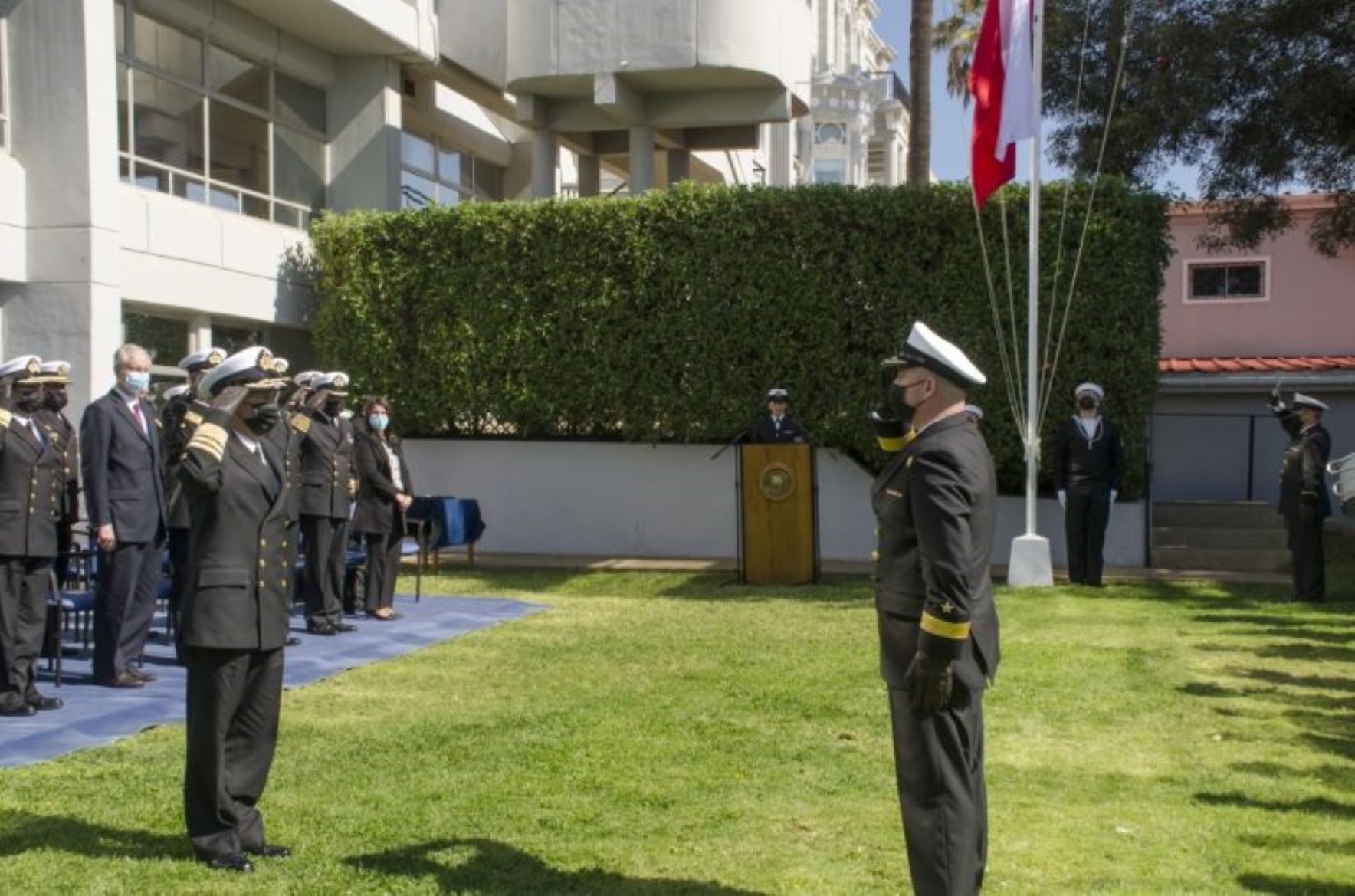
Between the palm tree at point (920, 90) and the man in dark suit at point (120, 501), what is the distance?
1449 centimetres

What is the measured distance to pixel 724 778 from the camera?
703 centimetres

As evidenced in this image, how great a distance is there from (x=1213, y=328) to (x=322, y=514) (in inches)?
809

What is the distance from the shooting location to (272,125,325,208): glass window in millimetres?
20312

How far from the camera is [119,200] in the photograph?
15883mm

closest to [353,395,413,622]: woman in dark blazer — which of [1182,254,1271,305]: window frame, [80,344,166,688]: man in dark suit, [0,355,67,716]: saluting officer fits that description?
[80,344,166,688]: man in dark suit

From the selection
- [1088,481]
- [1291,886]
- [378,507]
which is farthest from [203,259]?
[1291,886]

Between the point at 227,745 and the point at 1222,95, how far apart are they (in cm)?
1625

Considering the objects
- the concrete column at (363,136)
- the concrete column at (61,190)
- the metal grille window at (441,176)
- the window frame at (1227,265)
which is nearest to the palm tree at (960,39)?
the window frame at (1227,265)

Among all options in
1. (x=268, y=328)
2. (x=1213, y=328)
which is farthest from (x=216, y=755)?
(x=1213, y=328)

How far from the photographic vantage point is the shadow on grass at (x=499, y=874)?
5359 mm

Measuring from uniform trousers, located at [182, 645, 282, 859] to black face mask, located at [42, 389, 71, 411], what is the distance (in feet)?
13.8

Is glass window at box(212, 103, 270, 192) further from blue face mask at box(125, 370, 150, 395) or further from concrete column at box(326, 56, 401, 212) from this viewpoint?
blue face mask at box(125, 370, 150, 395)

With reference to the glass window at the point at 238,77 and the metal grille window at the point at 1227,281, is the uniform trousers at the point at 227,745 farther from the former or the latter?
the metal grille window at the point at 1227,281

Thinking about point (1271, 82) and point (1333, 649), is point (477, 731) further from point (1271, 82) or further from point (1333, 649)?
point (1271, 82)
